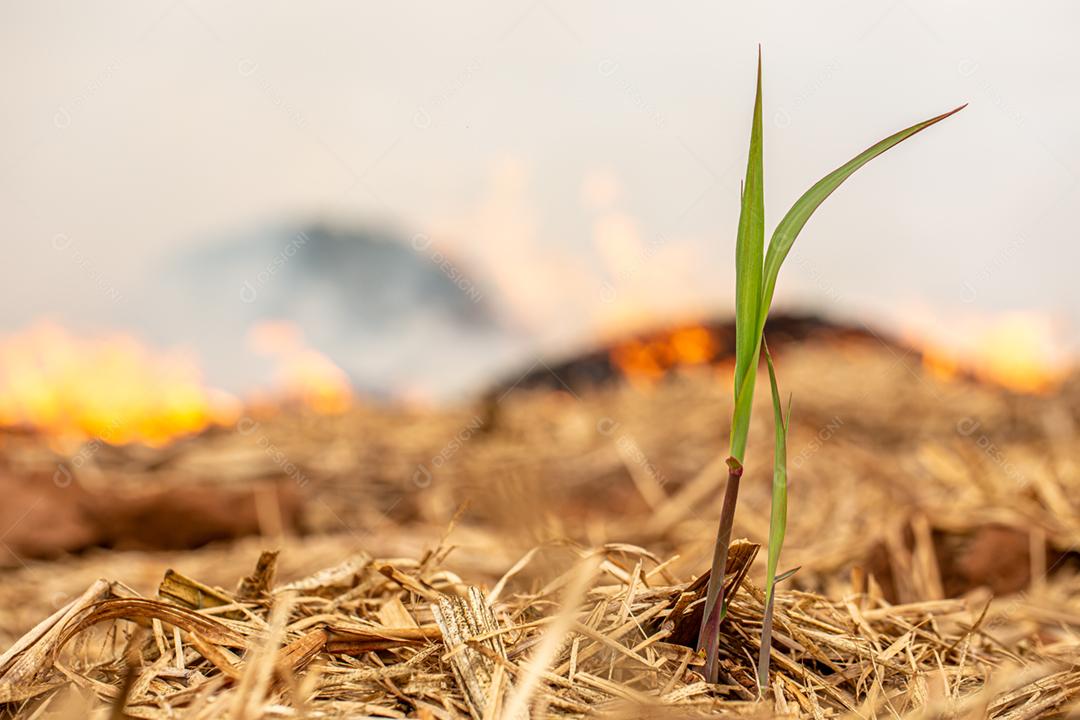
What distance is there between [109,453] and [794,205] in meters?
4.33

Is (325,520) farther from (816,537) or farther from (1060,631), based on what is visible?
(1060,631)

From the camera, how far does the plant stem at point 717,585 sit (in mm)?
730

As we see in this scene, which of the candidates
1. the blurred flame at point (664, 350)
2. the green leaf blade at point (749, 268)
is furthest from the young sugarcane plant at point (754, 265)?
the blurred flame at point (664, 350)

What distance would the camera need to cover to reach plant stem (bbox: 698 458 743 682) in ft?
2.39

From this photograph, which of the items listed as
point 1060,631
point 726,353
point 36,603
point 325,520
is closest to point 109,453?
point 325,520

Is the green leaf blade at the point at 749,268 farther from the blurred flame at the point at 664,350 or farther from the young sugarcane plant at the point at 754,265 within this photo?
the blurred flame at the point at 664,350

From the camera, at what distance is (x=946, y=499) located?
96.0 inches

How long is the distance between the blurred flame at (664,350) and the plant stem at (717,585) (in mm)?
6763

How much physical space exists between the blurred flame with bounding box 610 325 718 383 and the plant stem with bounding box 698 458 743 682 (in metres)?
6.76

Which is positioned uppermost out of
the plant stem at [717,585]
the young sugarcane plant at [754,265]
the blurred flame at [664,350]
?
the young sugarcane plant at [754,265]

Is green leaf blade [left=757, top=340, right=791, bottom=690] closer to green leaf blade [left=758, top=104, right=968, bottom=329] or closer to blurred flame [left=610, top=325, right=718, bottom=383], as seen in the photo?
green leaf blade [left=758, top=104, right=968, bottom=329]

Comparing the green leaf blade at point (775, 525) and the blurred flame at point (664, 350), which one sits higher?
the green leaf blade at point (775, 525)

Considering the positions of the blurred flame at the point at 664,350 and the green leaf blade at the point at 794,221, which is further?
the blurred flame at the point at 664,350

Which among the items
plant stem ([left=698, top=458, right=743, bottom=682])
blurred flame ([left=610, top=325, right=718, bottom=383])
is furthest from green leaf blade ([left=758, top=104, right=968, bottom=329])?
blurred flame ([left=610, top=325, right=718, bottom=383])
